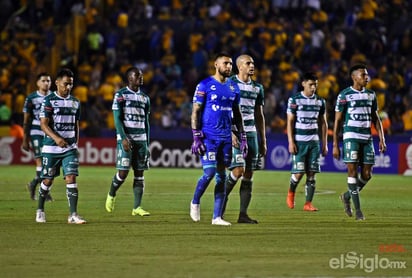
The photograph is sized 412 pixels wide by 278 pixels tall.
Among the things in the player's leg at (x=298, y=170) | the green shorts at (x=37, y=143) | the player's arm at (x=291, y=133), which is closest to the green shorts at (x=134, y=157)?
the player's arm at (x=291, y=133)

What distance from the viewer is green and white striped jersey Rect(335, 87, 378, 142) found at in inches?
666

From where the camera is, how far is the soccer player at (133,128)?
56.4ft

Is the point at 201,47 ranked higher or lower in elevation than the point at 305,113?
higher

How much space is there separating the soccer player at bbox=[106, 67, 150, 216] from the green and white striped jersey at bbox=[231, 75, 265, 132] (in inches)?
75.0

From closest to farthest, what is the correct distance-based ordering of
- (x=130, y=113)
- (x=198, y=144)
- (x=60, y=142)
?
(x=198, y=144), (x=60, y=142), (x=130, y=113)

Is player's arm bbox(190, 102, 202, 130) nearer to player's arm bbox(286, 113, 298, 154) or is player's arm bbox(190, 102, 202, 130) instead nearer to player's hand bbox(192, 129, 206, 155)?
player's hand bbox(192, 129, 206, 155)

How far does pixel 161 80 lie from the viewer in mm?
37031

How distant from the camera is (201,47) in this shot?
38188mm

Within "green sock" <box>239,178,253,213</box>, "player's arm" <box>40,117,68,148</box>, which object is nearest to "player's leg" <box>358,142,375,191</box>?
"green sock" <box>239,178,253,213</box>

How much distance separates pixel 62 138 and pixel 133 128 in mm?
1981

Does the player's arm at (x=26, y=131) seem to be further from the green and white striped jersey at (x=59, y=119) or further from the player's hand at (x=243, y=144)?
the player's hand at (x=243, y=144)

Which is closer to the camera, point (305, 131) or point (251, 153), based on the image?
point (251, 153)

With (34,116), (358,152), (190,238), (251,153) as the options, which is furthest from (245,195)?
(34,116)

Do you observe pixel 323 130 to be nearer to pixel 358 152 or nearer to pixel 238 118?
pixel 358 152
